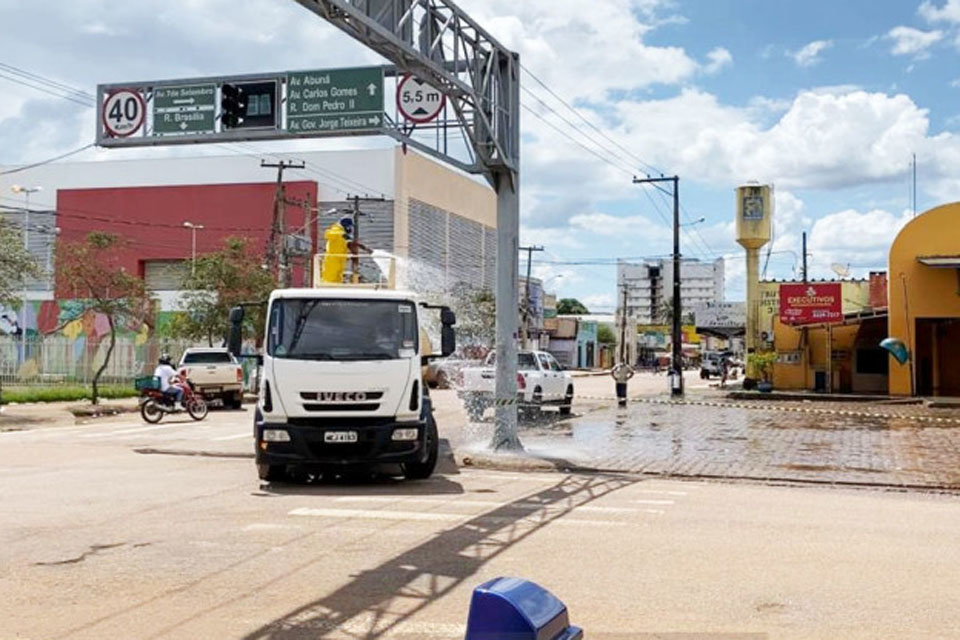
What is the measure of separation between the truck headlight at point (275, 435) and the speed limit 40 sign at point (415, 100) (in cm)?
606

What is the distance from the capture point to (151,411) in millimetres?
24719

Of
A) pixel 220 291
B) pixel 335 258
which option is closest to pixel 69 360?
pixel 220 291

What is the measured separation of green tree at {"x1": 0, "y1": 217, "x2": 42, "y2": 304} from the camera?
2592cm

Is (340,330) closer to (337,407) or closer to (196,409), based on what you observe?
(337,407)

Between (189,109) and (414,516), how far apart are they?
10532 millimetres

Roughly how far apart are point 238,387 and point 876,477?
21244 mm

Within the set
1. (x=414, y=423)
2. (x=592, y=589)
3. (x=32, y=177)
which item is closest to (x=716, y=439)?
(x=414, y=423)

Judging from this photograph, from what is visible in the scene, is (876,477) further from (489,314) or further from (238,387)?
(489,314)

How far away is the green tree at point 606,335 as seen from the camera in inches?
5157

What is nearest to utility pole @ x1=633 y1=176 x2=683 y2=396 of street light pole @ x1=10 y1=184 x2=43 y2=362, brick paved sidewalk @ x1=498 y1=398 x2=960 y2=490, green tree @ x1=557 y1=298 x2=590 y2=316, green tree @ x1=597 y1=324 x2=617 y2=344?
brick paved sidewalk @ x1=498 y1=398 x2=960 y2=490

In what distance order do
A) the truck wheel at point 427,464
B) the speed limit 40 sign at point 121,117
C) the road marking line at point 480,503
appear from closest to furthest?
the road marking line at point 480,503 < the truck wheel at point 427,464 < the speed limit 40 sign at point 121,117

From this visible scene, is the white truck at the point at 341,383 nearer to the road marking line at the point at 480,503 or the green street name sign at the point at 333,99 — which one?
the road marking line at the point at 480,503

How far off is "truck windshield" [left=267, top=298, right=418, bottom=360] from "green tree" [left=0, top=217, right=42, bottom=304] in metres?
16.2

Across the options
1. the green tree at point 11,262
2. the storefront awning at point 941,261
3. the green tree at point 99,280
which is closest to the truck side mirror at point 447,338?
the green tree at point 11,262
